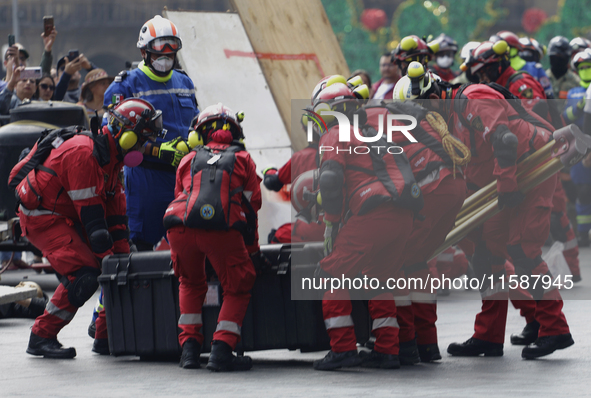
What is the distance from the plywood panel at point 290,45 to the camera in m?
10.3

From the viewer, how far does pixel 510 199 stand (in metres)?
5.70

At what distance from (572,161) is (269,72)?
4981 millimetres

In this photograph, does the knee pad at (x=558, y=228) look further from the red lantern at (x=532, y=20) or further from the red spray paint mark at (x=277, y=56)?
the red lantern at (x=532, y=20)

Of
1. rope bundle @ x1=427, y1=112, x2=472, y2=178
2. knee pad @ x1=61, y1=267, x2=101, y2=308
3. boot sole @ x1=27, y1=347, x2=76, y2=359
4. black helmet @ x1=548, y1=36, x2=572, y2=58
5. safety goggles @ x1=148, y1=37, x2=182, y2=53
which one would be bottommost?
boot sole @ x1=27, y1=347, x2=76, y2=359

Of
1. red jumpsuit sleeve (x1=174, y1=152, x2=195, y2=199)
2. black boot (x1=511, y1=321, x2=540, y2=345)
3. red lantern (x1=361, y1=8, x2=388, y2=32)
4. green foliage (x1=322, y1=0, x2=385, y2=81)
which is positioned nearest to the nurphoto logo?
red jumpsuit sleeve (x1=174, y1=152, x2=195, y2=199)

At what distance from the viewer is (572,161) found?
5.89m

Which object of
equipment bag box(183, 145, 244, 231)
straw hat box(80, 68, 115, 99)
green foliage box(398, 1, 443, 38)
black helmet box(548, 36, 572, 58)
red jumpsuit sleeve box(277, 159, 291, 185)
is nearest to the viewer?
equipment bag box(183, 145, 244, 231)

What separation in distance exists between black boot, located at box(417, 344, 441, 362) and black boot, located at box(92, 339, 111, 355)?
207cm

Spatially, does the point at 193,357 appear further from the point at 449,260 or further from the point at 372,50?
the point at 372,50

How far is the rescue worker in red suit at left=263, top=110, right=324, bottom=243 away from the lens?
6.70 m

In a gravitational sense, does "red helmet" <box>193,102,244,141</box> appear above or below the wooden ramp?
below

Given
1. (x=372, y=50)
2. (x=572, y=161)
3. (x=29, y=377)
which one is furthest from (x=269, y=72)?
(x=372, y=50)

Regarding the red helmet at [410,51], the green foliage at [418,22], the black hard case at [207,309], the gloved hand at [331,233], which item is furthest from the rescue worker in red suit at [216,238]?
the green foliage at [418,22]

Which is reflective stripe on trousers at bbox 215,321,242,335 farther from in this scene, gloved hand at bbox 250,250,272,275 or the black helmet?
the black helmet
